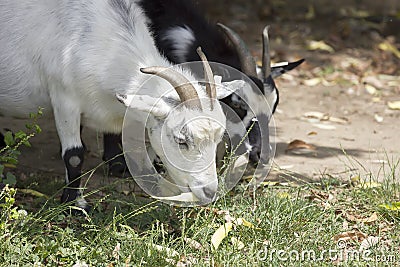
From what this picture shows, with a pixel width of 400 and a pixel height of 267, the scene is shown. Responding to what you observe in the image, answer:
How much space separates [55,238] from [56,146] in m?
2.21

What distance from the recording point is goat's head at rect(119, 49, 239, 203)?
4395mm

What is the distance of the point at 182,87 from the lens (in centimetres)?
439

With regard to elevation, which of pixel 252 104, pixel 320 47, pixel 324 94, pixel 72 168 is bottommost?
pixel 320 47

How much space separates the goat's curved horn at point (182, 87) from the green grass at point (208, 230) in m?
0.63

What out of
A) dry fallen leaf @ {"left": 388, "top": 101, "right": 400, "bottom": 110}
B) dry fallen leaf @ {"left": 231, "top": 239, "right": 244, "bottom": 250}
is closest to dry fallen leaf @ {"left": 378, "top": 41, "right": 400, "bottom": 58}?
dry fallen leaf @ {"left": 388, "top": 101, "right": 400, "bottom": 110}

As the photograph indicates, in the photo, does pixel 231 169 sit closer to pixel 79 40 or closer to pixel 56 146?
pixel 79 40

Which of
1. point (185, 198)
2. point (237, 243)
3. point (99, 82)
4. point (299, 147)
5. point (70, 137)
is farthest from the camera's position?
point (299, 147)

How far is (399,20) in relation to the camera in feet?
35.0

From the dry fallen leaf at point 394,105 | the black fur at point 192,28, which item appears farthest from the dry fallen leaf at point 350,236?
the dry fallen leaf at point 394,105

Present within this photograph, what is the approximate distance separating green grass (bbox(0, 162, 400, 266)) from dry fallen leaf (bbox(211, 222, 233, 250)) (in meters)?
0.03

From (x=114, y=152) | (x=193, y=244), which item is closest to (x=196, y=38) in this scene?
(x=114, y=152)

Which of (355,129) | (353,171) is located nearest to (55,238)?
(353,171)

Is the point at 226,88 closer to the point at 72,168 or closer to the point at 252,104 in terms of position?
the point at 252,104

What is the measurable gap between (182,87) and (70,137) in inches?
37.8
